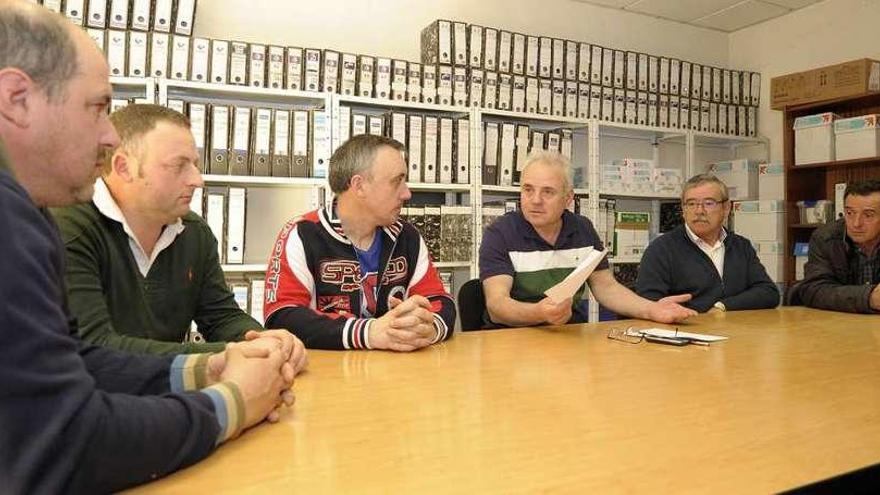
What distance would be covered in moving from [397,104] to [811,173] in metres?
3.02

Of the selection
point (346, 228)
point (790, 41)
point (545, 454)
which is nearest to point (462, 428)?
point (545, 454)

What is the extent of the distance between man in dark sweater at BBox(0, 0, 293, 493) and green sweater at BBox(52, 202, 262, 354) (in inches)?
9.3

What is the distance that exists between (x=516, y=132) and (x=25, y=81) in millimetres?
3231

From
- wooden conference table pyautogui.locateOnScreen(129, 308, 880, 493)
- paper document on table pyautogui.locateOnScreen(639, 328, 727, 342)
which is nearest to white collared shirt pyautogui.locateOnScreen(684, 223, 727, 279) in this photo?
paper document on table pyautogui.locateOnScreen(639, 328, 727, 342)

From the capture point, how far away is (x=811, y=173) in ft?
14.8

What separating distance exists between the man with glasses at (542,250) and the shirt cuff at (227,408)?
4.30 feet

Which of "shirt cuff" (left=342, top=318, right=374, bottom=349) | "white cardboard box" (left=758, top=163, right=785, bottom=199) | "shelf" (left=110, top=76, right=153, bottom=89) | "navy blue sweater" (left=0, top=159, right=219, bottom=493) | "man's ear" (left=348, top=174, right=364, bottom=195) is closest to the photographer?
"navy blue sweater" (left=0, top=159, right=219, bottom=493)

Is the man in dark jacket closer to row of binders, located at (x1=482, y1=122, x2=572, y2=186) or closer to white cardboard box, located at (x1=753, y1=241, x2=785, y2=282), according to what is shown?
row of binders, located at (x1=482, y1=122, x2=572, y2=186)

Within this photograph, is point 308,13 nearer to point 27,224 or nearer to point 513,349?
point 513,349

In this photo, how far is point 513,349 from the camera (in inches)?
60.6

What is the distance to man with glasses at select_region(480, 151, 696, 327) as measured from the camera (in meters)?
2.15

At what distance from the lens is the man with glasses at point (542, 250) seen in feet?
7.05

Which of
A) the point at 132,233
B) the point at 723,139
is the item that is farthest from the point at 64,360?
the point at 723,139

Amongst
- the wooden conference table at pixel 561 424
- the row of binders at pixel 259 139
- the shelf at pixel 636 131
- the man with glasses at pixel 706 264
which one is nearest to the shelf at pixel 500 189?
the shelf at pixel 636 131
